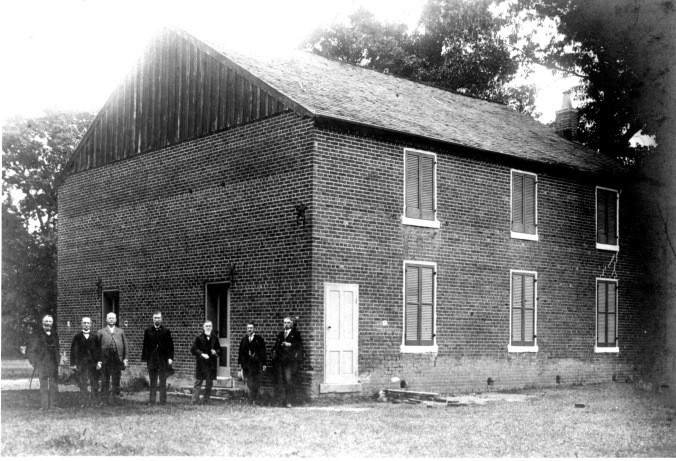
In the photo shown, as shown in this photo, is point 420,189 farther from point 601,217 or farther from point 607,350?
point 607,350

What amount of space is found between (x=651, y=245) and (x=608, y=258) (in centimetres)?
243

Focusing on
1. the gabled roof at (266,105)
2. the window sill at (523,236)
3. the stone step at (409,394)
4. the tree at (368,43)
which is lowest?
the stone step at (409,394)

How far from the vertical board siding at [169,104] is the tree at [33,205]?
16267mm

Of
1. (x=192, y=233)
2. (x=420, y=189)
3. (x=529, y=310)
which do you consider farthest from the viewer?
(x=529, y=310)

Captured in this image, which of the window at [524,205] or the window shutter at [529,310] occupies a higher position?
the window at [524,205]

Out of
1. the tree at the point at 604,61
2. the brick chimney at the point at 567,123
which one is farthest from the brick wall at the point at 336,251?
the tree at the point at 604,61

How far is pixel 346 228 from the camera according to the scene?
17.5 meters

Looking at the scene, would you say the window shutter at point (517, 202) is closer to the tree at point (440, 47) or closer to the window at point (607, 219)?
the window at point (607, 219)

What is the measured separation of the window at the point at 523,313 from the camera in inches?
830

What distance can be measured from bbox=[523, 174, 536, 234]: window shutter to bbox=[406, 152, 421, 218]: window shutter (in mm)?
3929

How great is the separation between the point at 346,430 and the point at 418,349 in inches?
258

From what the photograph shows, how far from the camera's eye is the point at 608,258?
78.4ft

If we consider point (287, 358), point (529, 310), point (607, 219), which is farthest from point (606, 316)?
point (287, 358)

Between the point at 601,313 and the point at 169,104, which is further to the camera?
the point at 601,313
